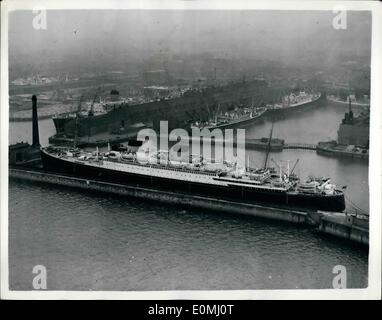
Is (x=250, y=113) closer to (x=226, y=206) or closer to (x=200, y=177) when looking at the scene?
(x=200, y=177)

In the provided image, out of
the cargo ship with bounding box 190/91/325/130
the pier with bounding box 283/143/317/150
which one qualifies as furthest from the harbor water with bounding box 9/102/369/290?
the cargo ship with bounding box 190/91/325/130

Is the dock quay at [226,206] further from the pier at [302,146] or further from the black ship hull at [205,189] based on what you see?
the pier at [302,146]

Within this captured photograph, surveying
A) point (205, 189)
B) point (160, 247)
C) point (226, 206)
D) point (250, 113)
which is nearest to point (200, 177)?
point (205, 189)

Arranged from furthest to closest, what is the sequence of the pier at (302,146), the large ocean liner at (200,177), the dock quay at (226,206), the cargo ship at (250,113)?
the cargo ship at (250,113) < the pier at (302,146) < the large ocean liner at (200,177) < the dock quay at (226,206)

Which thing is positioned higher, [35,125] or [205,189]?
[35,125]

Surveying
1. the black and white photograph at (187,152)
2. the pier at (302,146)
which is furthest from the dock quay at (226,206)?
the pier at (302,146)
